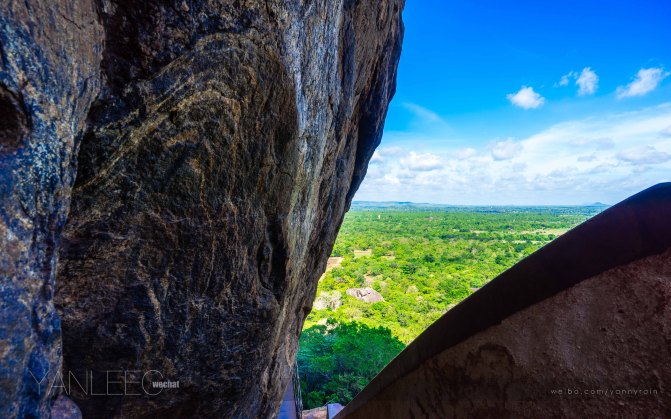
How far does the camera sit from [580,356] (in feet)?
5.94

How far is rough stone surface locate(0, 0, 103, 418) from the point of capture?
60.5 inches

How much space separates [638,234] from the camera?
1.67m

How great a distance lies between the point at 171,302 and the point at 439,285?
4657 centimetres

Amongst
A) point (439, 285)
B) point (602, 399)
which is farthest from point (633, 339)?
point (439, 285)

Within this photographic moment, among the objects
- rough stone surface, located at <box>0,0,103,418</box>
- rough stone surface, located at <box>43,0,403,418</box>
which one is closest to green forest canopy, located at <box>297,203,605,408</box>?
rough stone surface, located at <box>43,0,403,418</box>

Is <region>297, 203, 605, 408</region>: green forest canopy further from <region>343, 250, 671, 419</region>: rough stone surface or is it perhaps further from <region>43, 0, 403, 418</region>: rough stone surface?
<region>343, 250, 671, 419</region>: rough stone surface

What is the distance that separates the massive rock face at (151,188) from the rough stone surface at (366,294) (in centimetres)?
3672

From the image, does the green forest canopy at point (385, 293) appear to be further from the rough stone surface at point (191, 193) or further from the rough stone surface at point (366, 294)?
the rough stone surface at point (191, 193)

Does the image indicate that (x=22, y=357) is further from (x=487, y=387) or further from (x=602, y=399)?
(x=602, y=399)

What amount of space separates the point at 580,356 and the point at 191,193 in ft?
9.08

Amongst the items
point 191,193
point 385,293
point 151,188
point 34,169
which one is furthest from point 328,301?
point 34,169

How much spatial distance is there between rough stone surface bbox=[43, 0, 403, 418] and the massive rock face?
12mm

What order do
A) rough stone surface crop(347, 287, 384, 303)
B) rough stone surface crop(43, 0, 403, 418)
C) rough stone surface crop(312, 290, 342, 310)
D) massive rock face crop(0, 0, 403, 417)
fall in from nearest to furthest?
massive rock face crop(0, 0, 403, 417) → rough stone surface crop(43, 0, 403, 418) → rough stone surface crop(312, 290, 342, 310) → rough stone surface crop(347, 287, 384, 303)

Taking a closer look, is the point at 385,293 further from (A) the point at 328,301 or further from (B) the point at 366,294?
(A) the point at 328,301
